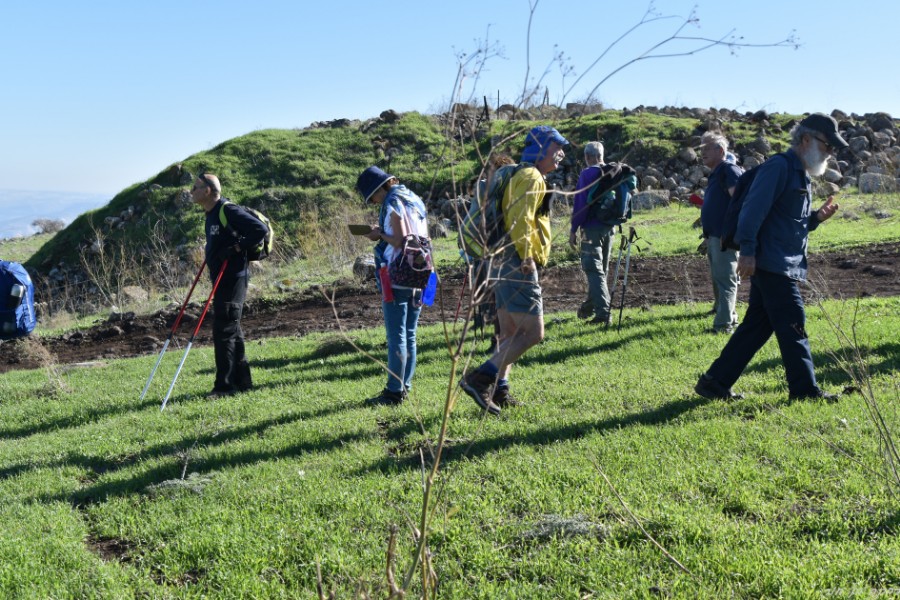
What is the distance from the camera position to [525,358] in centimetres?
852

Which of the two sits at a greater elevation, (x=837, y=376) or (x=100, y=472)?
(x=837, y=376)

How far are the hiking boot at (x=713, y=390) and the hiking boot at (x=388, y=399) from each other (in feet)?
8.17

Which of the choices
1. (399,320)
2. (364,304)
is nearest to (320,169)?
(364,304)

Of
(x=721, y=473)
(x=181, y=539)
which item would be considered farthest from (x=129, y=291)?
(x=721, y=473)

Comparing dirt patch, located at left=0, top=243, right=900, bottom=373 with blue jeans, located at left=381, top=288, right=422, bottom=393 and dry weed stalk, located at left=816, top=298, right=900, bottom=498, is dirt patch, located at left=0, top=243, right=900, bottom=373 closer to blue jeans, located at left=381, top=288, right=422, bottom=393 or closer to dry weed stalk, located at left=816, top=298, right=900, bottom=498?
blue jeans, located at left=381, top=288, right=422, bottom=393

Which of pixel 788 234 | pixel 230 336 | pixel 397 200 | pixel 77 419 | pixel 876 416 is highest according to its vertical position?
pixel 397 200

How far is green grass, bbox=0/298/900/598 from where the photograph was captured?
372 centimetres

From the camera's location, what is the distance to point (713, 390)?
6.07 metres

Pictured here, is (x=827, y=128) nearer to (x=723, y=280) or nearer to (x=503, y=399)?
(x=723, y=280)

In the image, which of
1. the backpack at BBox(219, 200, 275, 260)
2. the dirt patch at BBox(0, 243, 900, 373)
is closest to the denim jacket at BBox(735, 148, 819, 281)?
the backpack at BBox(219, 200, 275, 260)

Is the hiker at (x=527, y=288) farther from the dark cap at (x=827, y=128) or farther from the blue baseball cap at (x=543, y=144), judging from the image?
the dark cap at (x=827, y=128)

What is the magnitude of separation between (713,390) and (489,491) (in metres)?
2.29

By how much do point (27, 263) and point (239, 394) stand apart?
89.9ft

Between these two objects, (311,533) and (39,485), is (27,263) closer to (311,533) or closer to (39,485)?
(39,485)
